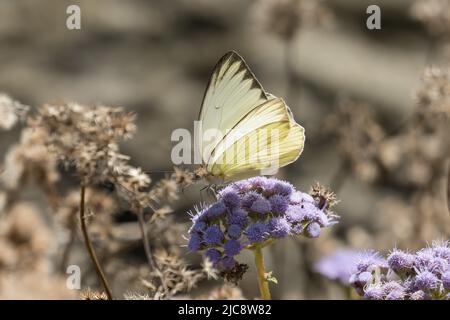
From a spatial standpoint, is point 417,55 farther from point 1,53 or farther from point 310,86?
point 1,53

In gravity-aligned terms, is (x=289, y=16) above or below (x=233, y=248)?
above

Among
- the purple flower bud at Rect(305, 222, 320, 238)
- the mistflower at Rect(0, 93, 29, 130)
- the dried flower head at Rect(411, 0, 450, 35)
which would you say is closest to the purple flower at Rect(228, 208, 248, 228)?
the purple flower bud at Rect(305, 222, 320, 238)

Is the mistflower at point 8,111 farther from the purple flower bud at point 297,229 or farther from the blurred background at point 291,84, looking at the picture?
the purple flower bud at point 297,229

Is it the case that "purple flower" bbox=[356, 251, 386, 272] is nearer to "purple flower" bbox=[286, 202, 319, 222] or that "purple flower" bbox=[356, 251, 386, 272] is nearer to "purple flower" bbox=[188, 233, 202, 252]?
"purple flower" bbox=[286, 202, 319, 222]

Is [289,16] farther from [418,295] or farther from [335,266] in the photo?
[418,295]

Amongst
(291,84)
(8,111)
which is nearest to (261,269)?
(8,111)
